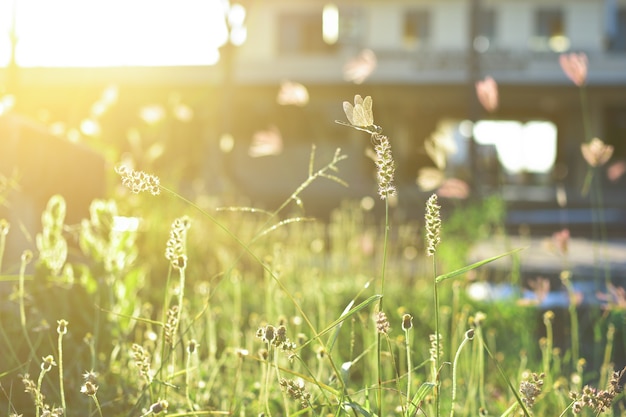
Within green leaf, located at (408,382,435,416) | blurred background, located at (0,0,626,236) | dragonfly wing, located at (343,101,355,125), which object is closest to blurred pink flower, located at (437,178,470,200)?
green leaf, located at (408,382,435,416)

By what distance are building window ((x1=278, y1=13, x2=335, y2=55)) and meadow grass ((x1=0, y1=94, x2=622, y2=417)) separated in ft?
66.2

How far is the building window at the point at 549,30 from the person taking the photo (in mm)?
25219

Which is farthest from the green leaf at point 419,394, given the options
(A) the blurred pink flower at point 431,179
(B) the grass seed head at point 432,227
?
(A) the blurred pink flower at point 431,179

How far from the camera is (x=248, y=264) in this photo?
7168 mm

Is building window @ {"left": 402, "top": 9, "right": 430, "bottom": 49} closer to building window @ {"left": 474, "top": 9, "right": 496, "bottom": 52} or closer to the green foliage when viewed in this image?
building window @ {"left": 474, "top": 9, "right": 496, "bottom": 52}

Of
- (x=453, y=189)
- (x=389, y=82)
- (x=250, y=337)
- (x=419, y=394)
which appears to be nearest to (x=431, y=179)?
(x=453, y=189)

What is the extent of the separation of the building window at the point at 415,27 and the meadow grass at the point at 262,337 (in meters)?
20.3

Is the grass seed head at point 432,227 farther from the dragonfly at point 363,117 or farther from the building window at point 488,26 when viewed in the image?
the building window at point 488,26

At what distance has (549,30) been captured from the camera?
25219 mm

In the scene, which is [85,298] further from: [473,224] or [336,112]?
[336,112]

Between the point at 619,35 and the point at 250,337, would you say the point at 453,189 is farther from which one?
the point at 619,35

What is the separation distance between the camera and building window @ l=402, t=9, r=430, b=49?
25.7 m

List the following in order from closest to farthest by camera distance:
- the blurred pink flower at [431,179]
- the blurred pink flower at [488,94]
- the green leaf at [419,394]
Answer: the green leaf at [419,394]
the blurred pink flower at [488,94]
the blurred pink flower at [431,179]

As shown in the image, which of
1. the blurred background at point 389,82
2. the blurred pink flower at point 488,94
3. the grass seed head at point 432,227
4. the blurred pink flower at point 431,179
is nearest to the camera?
the grass seed head at point 432,227
